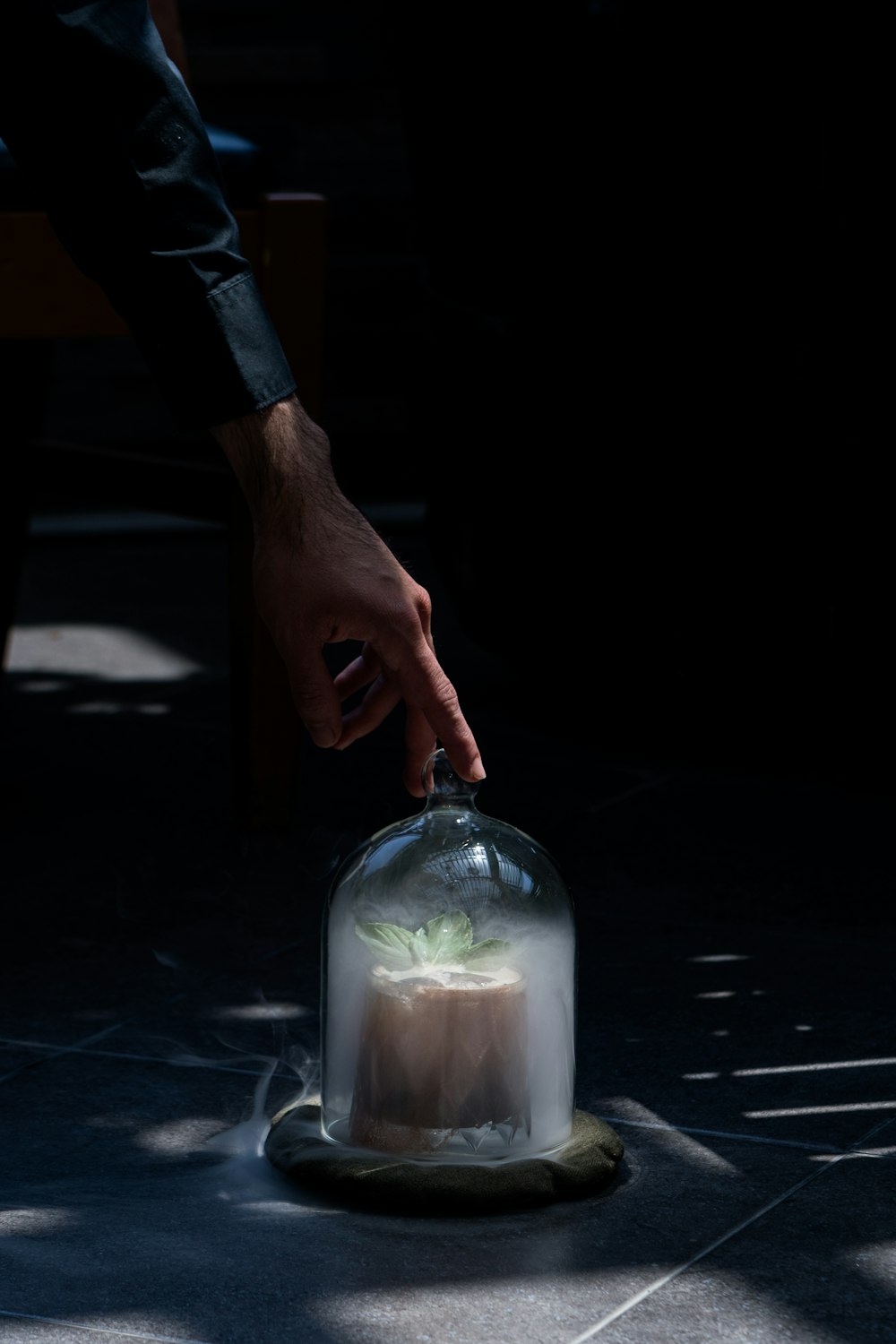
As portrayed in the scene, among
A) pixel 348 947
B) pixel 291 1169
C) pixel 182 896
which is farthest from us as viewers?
pixel 182 896

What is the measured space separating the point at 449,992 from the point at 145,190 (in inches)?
30.5

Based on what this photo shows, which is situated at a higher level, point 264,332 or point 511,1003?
point 264,332

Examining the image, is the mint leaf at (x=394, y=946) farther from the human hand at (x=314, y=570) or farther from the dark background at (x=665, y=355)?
the dark background at (x=665, y=355)

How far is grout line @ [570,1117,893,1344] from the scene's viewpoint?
5.20ft

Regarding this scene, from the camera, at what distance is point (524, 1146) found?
191cm

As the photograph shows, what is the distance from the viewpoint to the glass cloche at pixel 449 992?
6.20 ft

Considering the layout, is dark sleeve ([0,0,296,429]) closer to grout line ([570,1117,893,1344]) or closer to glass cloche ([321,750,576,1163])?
glass cloche ([321,750,576,1163])

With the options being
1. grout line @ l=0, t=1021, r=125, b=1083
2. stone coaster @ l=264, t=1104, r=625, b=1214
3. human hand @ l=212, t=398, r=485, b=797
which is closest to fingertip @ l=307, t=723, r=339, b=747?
human hand @ l=212, t=398, r=485, b=797

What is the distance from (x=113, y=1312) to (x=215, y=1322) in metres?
0.08

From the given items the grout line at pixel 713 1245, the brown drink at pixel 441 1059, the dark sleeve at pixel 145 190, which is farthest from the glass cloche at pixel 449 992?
the dark sleeve at pixel 145 190

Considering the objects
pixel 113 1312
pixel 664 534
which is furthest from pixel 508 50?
pixel 113 1312

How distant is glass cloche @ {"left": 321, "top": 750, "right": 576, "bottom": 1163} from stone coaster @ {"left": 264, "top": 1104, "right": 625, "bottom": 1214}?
0.04m

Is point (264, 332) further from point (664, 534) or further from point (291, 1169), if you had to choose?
point (664, 534)

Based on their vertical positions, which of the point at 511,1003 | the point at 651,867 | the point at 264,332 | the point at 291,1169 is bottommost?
the point at 651,867
